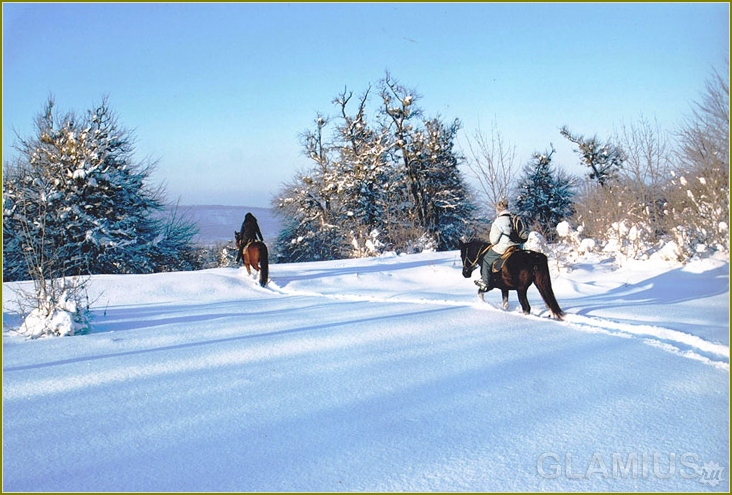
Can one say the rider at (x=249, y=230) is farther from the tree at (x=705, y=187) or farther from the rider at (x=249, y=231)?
the tree at (x=705, y=187)

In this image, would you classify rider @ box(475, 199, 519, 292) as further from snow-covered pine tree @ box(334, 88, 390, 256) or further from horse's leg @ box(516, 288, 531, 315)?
snow-covered pine tree @ box(334, 88, 390, 256)

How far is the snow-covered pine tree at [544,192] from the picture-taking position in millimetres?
36406

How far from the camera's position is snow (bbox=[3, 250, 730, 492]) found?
2541 mm

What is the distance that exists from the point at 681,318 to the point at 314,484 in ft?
20.5

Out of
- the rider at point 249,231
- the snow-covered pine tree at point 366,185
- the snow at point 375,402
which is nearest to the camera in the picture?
the snow at point 375,402

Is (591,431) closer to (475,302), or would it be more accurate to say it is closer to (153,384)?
(153,384)

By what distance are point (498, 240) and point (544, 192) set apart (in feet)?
105

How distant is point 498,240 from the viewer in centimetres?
717

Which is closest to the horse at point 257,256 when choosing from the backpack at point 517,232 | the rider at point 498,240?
the rider at point 498,240

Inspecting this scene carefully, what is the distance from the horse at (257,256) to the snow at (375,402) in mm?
4216

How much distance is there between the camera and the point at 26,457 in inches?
108

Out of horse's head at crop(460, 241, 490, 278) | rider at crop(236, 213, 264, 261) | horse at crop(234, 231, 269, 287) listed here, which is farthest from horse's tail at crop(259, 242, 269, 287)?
horse's head at crop(460, 241, 490, 278)

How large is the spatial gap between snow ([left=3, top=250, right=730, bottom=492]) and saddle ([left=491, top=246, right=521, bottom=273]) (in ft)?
2.23

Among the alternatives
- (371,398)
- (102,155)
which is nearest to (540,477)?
(371,398)
